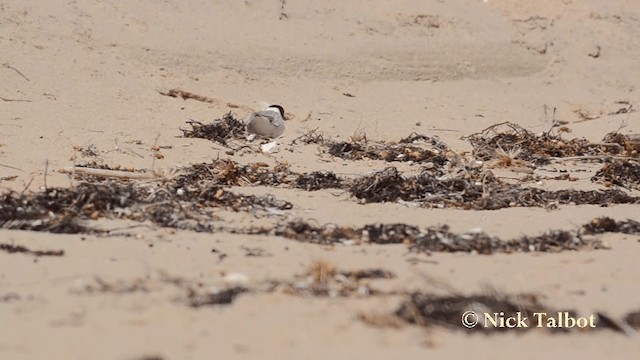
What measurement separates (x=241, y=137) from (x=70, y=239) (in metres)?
3.68

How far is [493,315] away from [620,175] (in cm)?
363

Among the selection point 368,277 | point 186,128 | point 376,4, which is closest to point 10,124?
point 186,128

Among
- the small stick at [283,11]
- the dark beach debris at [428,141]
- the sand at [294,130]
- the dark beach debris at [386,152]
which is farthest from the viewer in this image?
the small stick at [283,11]

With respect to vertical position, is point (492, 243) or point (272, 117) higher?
point (272, 117)

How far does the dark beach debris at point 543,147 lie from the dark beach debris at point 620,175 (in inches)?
31.7

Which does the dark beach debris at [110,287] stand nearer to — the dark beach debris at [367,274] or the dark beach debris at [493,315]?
the dark beach debris at [367,274]

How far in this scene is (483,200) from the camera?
16.7 feet

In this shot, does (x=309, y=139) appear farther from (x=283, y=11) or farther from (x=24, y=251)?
(x=283, y=11)

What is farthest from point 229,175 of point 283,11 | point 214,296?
point 283,11

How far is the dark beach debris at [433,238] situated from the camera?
156 inches

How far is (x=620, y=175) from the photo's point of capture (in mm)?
6129

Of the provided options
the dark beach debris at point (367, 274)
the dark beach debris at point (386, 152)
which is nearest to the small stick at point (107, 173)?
the dark beach debris at point (386, 152)

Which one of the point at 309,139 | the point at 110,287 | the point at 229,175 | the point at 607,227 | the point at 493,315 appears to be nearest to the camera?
the point at 493,315

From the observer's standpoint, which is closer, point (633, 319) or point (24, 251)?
point (633, 319)
